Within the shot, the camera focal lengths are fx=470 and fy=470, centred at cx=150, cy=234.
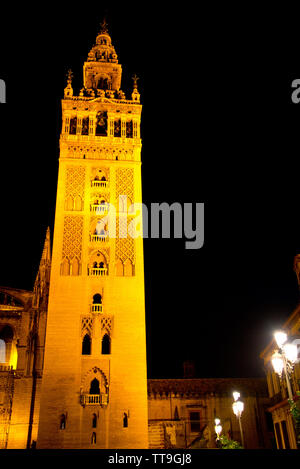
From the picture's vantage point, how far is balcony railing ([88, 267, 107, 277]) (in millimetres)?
26547

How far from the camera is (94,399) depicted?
23453mm

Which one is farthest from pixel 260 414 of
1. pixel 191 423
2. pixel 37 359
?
pixel 37 359

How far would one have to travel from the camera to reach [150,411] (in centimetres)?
3225

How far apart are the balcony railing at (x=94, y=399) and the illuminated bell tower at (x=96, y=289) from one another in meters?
0.05

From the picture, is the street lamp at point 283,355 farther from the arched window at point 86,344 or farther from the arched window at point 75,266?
the arched window at point 75,266

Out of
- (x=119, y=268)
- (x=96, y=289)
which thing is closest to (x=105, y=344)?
(x=96, y=289)

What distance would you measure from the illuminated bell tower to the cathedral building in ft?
0.18

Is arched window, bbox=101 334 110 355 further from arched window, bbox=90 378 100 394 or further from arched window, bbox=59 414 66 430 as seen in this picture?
arched window, bbox=59 414 66 430

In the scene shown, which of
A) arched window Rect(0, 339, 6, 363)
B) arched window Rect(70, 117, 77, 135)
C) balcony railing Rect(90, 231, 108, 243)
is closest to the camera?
balcony railing Rect(90, 231, 108, 243)

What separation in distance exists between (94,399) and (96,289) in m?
5.85

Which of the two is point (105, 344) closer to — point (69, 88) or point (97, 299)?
point (97, 299)

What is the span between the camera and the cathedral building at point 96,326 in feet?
76.6

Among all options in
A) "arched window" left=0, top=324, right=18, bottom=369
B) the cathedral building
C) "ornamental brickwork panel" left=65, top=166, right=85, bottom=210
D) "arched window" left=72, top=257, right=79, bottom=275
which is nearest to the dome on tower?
the cathedral building
